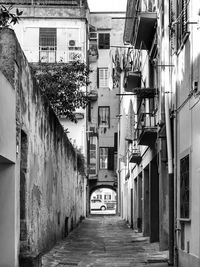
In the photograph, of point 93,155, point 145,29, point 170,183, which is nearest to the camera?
point 170,183

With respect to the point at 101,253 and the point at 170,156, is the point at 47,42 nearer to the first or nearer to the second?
the point at 101,253

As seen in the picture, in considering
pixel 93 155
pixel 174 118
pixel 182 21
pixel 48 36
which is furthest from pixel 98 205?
pixel 182 21

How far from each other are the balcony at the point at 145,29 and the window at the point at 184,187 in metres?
6.09

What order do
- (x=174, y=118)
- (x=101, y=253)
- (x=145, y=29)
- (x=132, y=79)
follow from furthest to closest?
(x=132, y=79), (x=145, y=29), (x=101, y=253), (x=174, y=118)

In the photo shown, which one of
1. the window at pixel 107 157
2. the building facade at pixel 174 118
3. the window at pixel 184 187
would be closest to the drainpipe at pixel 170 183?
the building facade at pixel 174 118

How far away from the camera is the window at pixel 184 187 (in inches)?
470

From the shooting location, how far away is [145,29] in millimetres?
18344

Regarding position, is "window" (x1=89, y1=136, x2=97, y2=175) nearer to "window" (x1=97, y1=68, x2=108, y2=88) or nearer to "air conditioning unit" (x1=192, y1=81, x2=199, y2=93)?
"window" (x1=97, y1=68, x2=108, y2=88)

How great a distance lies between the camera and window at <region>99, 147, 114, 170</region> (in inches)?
2005

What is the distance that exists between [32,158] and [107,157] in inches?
1485

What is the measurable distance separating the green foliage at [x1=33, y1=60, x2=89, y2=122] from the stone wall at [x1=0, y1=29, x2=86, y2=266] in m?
3.45

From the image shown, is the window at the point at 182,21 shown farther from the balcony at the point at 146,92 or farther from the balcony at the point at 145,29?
the balcony at the point at 146,92

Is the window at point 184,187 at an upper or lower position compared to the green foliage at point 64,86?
lower

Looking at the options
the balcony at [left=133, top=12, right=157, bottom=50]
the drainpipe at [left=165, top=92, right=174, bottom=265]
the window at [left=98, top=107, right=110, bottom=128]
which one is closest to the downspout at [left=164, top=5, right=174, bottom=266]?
the drainpipe at [left=165, top=92, right=174, bottom=265]
